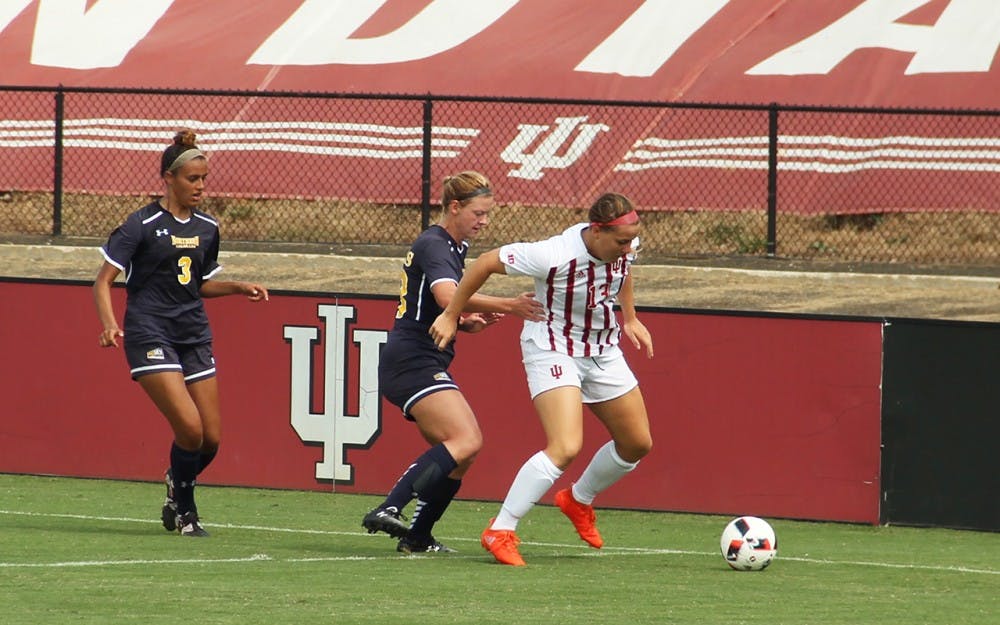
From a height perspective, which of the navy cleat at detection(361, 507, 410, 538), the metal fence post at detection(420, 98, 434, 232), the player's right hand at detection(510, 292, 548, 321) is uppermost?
the metal fence post at detection(420, 98, 434, 232)

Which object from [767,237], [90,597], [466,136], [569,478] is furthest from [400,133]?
[90,597]

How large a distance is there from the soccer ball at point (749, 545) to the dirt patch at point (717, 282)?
493cm

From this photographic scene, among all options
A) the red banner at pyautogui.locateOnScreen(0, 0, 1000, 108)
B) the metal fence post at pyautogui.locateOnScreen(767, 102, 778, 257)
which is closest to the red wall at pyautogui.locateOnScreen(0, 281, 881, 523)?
the metal fence post at pyautogui.locateOnScreen(767, 102, 778, 257)

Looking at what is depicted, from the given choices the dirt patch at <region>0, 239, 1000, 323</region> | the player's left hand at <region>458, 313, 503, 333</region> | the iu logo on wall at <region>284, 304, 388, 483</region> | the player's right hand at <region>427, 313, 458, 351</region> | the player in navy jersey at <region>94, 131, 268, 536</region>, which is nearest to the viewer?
the player's right hand at <region>427, 313, 458, 351</region>

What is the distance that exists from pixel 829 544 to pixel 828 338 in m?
1.56

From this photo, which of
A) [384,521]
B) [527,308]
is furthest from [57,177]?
[527,308]

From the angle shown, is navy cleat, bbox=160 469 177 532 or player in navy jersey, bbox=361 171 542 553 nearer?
player in navy jersey, bbox=361 171 542 553

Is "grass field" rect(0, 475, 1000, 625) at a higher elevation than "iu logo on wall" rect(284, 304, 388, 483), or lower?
lower

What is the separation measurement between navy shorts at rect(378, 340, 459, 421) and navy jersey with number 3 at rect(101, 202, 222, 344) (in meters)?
1.40

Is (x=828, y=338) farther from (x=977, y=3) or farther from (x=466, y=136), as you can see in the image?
(x=977, y=3)

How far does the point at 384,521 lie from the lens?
9.16m

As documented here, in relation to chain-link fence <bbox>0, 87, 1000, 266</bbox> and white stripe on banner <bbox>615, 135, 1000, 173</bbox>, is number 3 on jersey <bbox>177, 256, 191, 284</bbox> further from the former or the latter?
white stripe on banner <bbox>615, 135, 1000, 173</bbox>

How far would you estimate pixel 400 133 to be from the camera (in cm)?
1747

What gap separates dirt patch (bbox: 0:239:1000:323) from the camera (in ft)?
47.6
